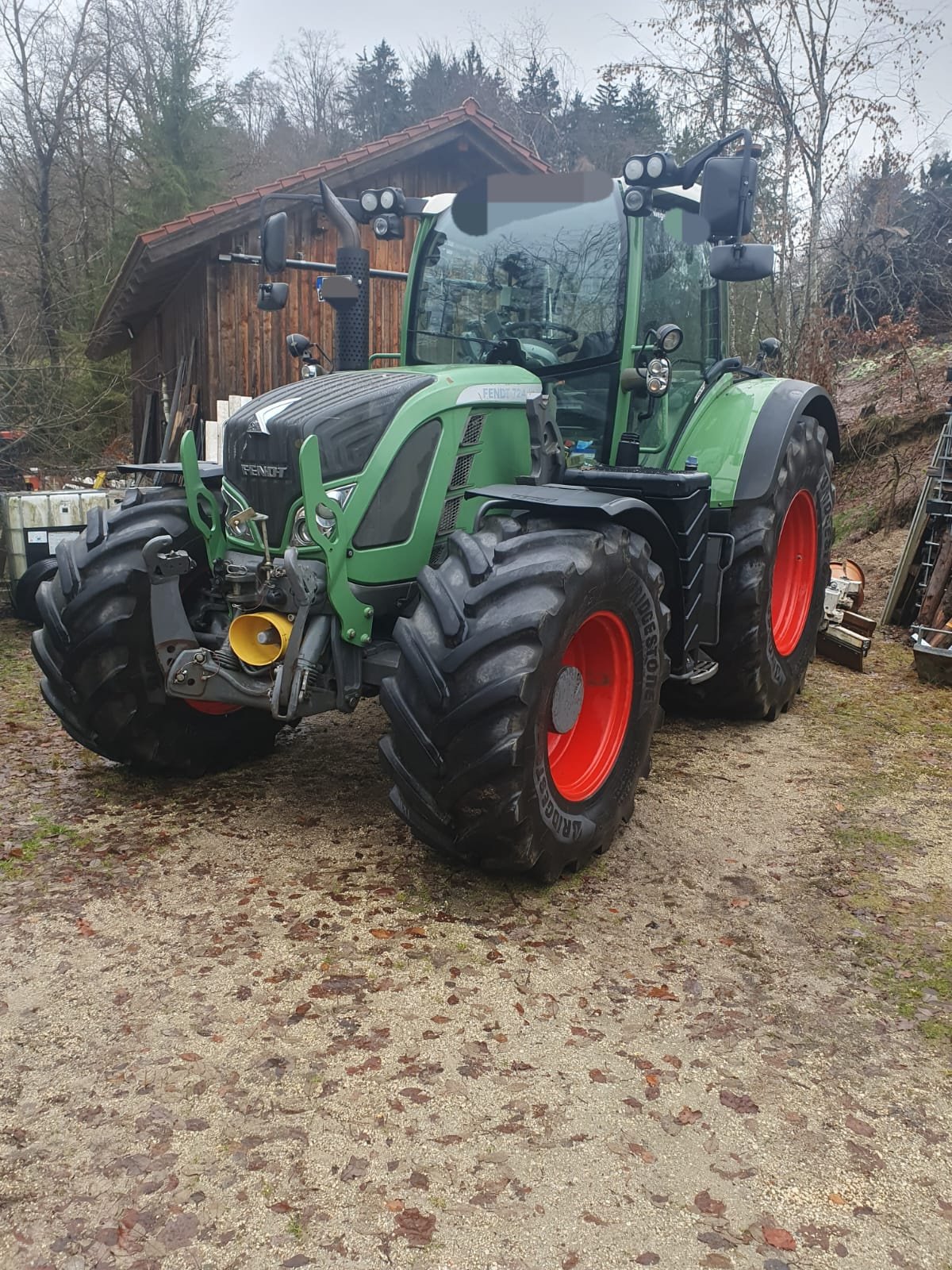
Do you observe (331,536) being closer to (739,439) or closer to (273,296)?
(273,296)

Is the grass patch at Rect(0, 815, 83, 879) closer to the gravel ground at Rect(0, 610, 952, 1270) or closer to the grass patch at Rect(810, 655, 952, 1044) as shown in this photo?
the gravel ground at Rect(0, 610, 952, 1270)

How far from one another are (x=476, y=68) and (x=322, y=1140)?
39.7m

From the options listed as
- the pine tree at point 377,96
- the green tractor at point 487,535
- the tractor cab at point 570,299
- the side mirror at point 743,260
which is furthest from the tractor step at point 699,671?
the pine tree at point 377,96


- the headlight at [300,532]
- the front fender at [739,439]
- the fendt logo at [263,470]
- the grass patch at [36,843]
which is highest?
the front fender at [739,439]

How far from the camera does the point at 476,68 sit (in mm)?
36188

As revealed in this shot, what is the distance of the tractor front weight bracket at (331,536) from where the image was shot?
365 centimetres

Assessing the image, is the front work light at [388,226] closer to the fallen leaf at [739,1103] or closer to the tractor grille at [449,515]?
the tractor grille at [449,515]

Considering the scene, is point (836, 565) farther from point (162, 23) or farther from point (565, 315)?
point (162, 23)

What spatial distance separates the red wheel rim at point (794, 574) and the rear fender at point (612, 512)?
5.18ft

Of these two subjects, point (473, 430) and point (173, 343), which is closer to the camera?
point (473, 430)

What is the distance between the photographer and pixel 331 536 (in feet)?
12.2

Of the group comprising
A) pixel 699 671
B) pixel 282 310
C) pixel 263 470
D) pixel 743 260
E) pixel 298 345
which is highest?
pixel 282 310

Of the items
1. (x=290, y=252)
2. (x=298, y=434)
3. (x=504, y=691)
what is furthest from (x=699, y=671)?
(x=290, y=252)

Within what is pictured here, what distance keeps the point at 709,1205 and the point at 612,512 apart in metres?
2.21
